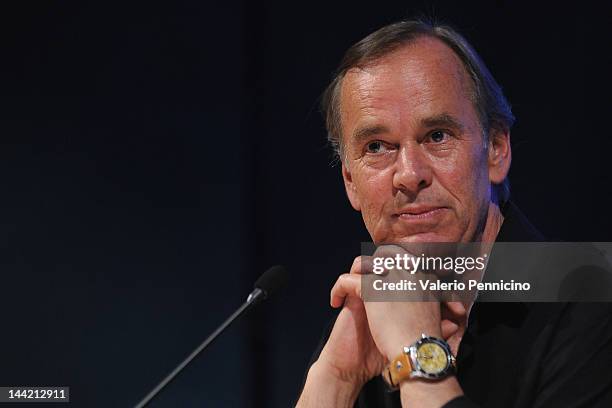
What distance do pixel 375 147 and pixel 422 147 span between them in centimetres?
10

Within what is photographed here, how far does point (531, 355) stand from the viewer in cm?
139

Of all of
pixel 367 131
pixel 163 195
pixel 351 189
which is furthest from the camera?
pixel 163 195

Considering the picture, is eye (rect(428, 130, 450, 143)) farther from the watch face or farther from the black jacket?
the watch face

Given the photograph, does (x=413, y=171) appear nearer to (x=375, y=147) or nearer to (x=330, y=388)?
(x=375, y=147)

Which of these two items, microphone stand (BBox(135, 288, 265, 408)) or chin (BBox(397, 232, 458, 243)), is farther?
chin (BBox(397, 232, 458, 243))

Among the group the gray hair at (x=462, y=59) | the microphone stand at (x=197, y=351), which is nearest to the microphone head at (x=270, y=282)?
the microphone stand at (x=197, y=351)

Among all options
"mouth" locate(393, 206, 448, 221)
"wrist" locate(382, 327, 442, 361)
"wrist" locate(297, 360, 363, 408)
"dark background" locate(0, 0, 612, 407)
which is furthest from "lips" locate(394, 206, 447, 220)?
"dark background" locate(0, 0, 612, 407)

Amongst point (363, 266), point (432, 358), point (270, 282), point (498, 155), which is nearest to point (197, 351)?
point (270, 282)

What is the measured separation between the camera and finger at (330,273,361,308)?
1514mm

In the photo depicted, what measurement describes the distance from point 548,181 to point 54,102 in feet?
4.49

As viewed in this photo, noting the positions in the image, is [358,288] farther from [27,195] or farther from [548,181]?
[27,195]

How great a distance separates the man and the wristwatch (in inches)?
0.5

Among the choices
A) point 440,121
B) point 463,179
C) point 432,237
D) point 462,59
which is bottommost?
point 432,237

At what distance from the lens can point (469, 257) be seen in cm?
160
